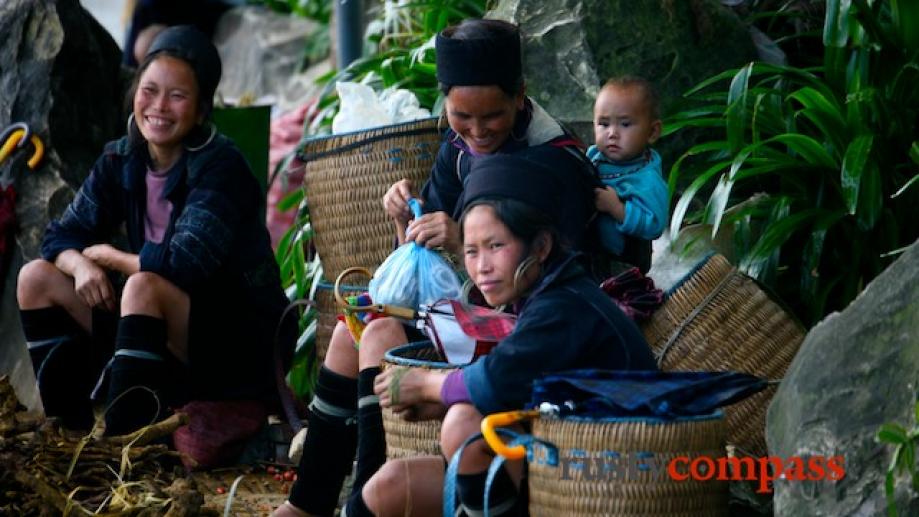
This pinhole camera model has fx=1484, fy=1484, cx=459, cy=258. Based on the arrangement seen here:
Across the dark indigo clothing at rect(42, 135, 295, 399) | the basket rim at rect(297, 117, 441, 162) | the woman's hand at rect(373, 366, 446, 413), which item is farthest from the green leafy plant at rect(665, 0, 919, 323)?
the woman's hand at rect(373, 366, 446, 413)

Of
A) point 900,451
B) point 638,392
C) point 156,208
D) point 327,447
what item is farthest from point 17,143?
point 900,451

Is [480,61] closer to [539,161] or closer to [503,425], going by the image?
[539,161]

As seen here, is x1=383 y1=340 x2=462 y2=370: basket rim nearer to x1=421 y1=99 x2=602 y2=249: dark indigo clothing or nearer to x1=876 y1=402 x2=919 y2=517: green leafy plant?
x1=421 y1=99 x2=602 y2=249: dark indigo clothing

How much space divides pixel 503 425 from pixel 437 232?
3.17ft

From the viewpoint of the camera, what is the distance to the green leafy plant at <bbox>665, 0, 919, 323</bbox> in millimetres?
4754

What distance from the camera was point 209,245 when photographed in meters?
4.73

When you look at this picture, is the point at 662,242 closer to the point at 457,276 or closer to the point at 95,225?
the point at 457,276

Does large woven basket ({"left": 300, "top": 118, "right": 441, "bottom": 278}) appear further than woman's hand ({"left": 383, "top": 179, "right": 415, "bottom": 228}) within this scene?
Yes

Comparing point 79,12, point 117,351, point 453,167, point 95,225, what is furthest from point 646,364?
point 79,12

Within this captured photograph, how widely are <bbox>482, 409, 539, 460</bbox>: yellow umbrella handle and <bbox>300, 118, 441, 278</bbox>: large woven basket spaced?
1.76 meters

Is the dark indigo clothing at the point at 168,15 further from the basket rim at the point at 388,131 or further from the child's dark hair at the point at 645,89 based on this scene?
the child's dark hair at the point at 645,89

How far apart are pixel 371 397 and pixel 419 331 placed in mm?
234

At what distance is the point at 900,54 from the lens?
4969 mm

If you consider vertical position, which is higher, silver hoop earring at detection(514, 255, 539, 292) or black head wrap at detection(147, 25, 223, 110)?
black head wrap at detection(147, 25, 223, 110)
